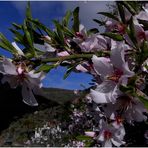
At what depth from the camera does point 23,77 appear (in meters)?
1.67

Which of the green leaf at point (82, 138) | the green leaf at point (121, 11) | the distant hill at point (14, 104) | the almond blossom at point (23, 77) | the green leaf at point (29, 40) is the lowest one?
the distant hill at point (14, 104)

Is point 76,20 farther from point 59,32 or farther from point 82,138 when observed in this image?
point 82,138

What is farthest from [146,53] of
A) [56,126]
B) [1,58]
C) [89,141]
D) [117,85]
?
[56,126]

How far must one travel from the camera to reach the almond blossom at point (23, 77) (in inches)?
62.7

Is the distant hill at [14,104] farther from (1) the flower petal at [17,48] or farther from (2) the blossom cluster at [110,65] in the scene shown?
(1) the flower petal at [17,48]

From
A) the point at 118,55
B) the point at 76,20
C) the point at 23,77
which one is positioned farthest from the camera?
the point at 76,20

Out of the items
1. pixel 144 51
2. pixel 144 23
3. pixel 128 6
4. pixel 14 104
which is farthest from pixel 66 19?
pixel 14 104

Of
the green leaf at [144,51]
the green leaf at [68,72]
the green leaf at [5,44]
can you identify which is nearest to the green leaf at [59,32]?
the green leaf at [68,72]

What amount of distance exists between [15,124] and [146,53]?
15.3 m

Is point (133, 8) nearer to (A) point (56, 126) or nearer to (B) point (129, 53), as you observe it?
(B) point (129, 53)

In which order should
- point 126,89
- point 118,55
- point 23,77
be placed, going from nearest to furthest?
point 126,89
point 118,55
point 23,77

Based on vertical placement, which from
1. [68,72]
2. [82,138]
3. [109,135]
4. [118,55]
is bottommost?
[82,138]

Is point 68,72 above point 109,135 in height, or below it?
above

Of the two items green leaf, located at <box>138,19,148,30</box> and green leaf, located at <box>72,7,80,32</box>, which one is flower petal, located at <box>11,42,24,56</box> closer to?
green leaf, located at <box>72,7,80,32</box>
